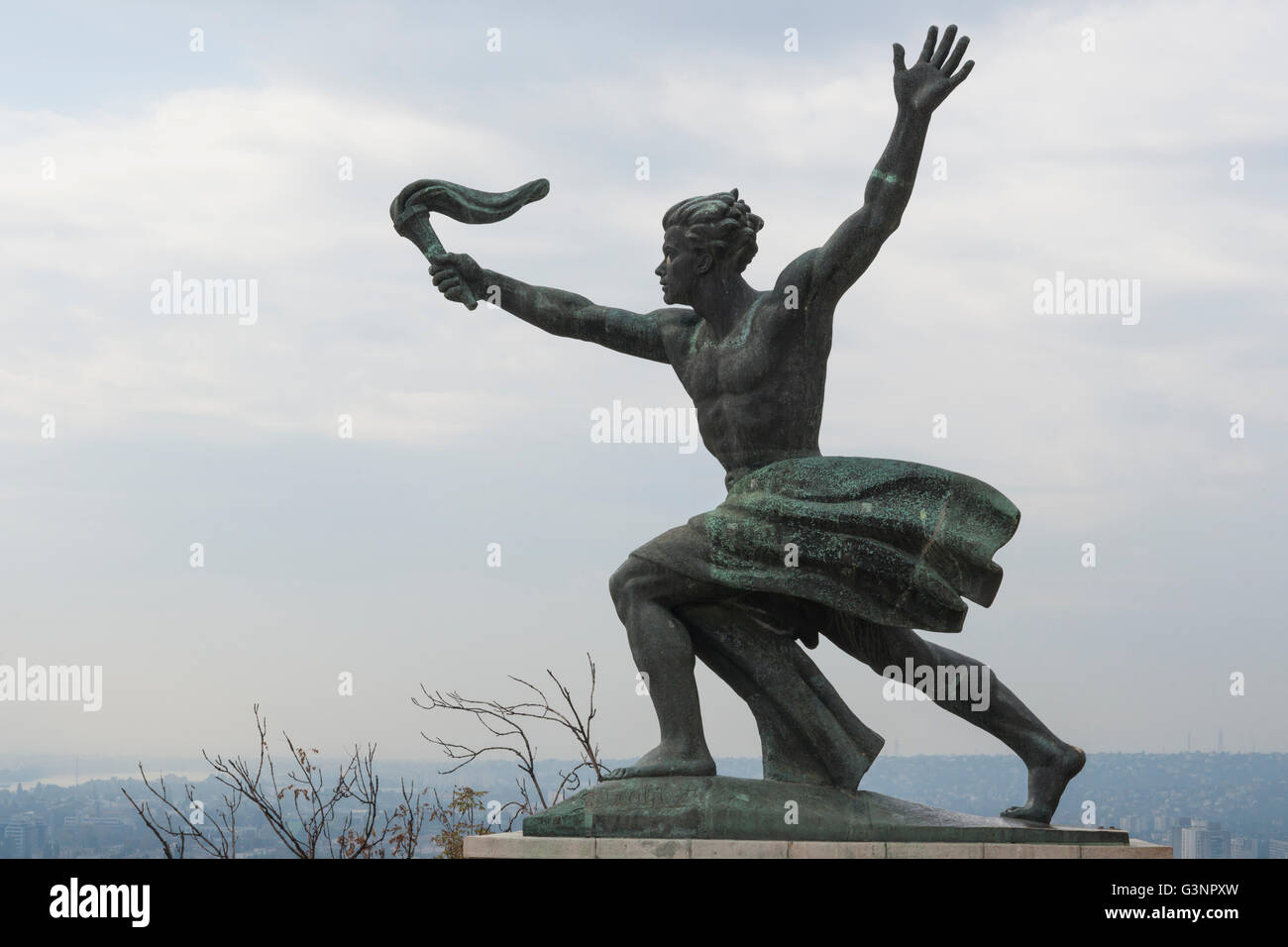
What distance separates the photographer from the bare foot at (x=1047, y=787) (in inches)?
269

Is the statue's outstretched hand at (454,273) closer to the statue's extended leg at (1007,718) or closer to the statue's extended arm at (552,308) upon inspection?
the statue's extended arm at (552,308)

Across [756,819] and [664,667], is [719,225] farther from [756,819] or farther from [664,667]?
[756,819]

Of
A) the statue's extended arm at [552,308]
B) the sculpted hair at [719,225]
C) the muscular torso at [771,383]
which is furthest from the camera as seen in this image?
the statue's extended arm at [552,308]

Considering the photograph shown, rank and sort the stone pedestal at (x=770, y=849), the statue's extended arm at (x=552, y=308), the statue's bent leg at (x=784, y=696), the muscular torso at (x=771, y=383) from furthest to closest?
the statue's extended arm at (x=552, y=308) → the muscular torso at (x=771, y=383) → the statue's bent leg at (x=784, y=696) → the stone pedestal at (x=770, y=849)

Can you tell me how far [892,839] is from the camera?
21.2 feet

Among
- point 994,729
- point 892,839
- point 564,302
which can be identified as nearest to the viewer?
point 892,839

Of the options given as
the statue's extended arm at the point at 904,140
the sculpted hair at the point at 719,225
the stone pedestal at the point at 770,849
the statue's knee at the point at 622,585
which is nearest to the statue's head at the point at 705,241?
the sculpted hair at the point at 719,225

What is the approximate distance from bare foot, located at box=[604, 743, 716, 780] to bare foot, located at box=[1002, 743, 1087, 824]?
4.27ft

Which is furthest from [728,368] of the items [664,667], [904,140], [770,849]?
[770,849]
